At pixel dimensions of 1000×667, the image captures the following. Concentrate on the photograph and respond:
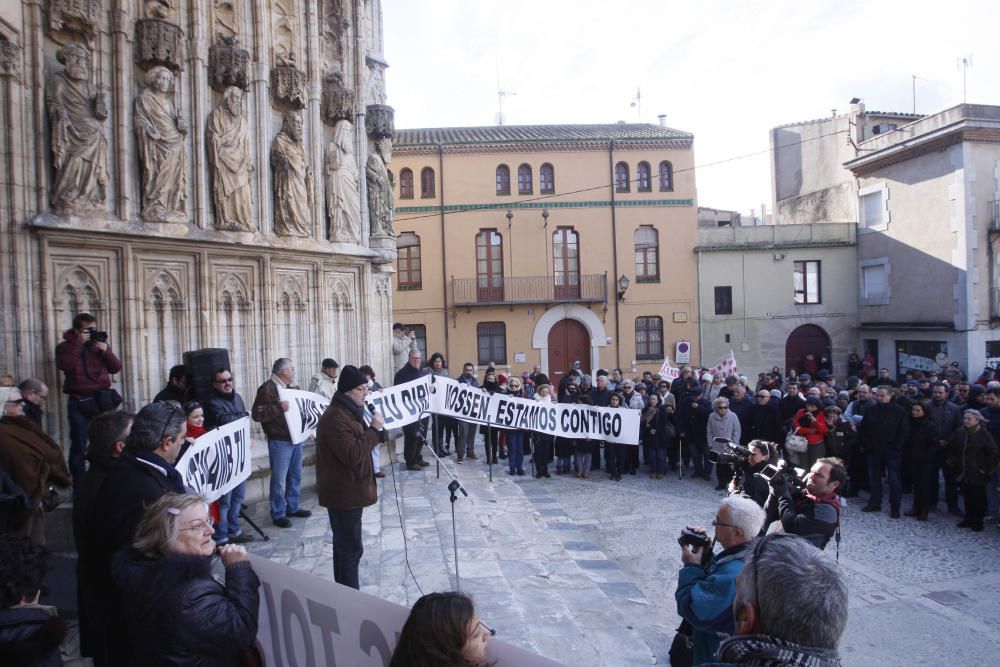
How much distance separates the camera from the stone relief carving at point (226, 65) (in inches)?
316

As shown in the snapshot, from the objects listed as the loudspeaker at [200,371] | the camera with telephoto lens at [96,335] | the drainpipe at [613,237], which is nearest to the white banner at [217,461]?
the loudspeaker at [200,371]

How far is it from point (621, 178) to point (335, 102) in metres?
20.3

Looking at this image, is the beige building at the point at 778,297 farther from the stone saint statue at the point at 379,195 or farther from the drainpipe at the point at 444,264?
the stone saint statue at the point at 379,195

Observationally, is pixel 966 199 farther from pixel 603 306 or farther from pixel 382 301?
pixel 382 301

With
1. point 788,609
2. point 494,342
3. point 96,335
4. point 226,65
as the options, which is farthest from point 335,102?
point 494,342

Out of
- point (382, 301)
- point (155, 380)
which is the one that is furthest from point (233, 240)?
point (382, 301)

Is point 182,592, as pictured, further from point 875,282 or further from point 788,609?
point 875,282

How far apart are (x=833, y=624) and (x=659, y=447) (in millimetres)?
9866

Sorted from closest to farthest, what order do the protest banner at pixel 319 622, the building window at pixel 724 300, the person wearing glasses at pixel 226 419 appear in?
1. the protest banner at pixel 319 622
2. the person wearing glasses at pixel 226 419
3. the building window at pixel 724 300

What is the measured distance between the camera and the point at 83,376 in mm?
6246

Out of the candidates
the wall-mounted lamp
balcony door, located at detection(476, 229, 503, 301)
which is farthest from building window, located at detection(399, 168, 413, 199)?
the wall-mounted lamp

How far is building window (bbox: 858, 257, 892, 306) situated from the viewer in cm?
2588

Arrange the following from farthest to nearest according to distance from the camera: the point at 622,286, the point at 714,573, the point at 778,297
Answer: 1. the point at 778,297
2. the point at 622,286
3. the point at 714,573

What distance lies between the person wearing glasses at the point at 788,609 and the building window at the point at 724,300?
88.1ft
